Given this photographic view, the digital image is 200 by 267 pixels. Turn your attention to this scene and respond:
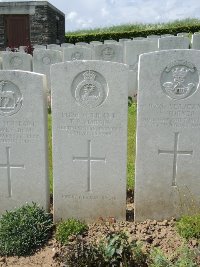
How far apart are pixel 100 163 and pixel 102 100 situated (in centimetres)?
67

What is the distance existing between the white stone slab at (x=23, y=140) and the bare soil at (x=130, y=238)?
615 millimetres

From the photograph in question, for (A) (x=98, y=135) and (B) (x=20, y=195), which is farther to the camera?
(B) (x=20, y=195)

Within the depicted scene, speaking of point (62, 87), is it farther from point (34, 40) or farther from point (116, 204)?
point (34, 40)

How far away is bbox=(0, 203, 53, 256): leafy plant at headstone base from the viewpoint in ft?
12.0

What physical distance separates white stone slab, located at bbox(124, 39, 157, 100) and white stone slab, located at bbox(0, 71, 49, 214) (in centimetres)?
617

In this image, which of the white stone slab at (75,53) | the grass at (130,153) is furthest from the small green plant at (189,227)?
the white stone slab at (75,53)

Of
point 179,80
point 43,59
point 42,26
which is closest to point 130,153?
point 179,80

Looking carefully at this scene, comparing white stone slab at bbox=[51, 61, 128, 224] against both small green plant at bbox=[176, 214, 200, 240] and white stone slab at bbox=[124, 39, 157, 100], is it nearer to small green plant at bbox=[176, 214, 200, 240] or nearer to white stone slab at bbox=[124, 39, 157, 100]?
small green plant at bbox=[176, 214, 200, 240]

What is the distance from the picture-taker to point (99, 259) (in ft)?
10.2

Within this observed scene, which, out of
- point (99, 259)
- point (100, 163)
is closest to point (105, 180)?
point (100, 163)

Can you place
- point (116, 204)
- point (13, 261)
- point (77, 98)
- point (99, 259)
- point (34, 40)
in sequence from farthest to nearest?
point (34, 40), point (116, 204), point (77, 98), point (13, 261), point (99, 259)

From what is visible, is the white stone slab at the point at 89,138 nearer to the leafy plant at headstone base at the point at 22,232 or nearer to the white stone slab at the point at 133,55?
the leafy plant at headstone base at the point at 22,232

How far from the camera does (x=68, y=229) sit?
12.5 feet

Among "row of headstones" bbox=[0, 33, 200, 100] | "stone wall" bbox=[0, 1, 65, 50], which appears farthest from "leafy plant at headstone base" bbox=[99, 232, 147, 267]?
"stone wall" bbox=[0, 1, 65, 50]
